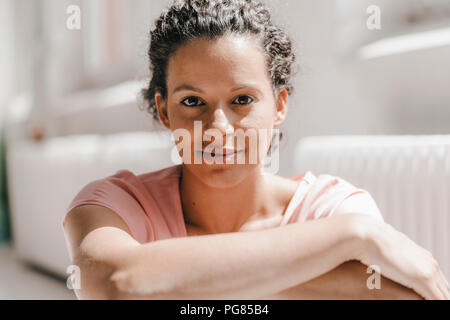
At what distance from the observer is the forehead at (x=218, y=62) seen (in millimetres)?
579

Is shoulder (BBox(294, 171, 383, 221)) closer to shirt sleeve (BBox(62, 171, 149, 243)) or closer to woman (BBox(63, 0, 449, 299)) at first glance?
woman (BBox(63, 0, 449, 299))

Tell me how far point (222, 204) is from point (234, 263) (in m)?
0.25

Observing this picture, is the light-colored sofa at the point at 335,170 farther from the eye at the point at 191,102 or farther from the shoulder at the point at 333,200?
the eye at the point at 191,102

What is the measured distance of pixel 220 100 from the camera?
22.9 inches

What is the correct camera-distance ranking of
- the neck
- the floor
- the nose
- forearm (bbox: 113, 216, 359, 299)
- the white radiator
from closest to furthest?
1. forearm (bbox: 113, 216, 359, 299)
2. the nose
3. the neck
4. the white radiator
5. the floor

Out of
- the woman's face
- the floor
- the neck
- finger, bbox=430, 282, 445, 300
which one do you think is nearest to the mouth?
the woman's face

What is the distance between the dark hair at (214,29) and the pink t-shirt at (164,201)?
146 mm

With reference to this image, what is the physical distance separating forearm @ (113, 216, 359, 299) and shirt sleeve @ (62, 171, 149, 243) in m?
0.13

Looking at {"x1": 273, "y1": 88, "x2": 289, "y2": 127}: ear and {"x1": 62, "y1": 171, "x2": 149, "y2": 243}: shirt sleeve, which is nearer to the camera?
{"x1": 62, "y1": 171, "x2": 149, "y2": 243}: shirt sleeve

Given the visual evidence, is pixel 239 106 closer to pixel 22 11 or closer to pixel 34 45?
pixel 34 45

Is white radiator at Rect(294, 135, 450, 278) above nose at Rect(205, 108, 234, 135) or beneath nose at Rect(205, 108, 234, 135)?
beneath

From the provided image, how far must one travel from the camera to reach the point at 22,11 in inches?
94.6

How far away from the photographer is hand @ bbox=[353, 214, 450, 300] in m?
0.47
